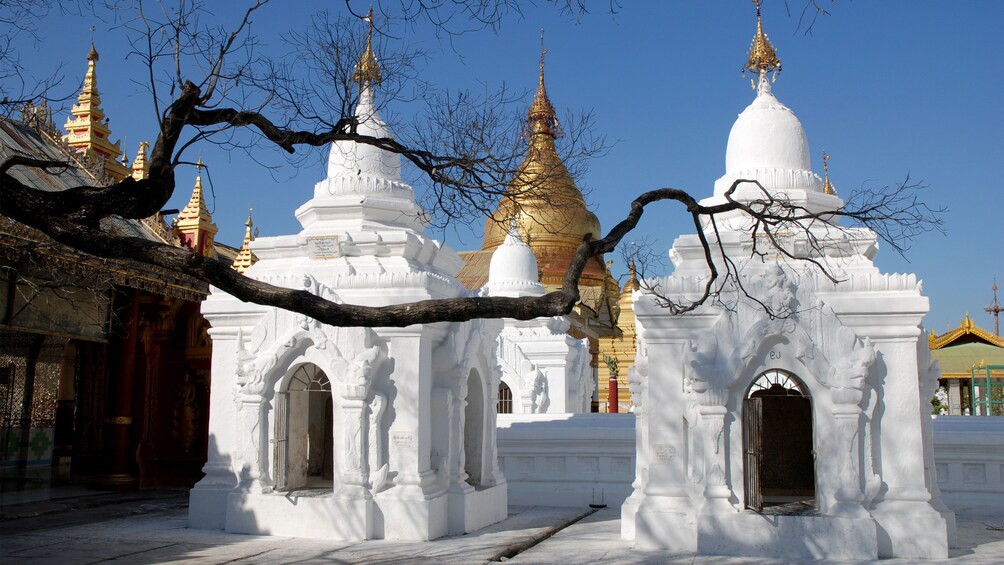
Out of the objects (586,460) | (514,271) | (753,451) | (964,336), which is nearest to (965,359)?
(964,336)

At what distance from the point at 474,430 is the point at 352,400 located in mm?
2339

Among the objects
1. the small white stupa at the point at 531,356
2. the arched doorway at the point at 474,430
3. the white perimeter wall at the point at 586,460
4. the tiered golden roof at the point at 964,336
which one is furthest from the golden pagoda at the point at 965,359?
the arched doorway at the point at 474,430

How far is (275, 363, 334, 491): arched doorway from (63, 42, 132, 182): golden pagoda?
281 inches

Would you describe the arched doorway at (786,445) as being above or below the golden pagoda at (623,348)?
below

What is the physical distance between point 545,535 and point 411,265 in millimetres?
3571

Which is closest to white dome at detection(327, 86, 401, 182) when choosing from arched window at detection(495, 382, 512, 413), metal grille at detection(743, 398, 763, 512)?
metal grille at detection(743, 398, 763, 512)

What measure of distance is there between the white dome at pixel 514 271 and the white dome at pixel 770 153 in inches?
374

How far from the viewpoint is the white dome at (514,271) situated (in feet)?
70.6

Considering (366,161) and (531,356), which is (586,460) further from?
(531,356)

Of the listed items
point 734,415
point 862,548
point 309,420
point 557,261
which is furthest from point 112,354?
point 557,261

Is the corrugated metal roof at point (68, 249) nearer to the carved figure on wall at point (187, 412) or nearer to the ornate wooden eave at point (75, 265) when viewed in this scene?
the ornate wooden eave at point (75, 265)

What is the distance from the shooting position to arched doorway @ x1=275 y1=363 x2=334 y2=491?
1069 centimetres

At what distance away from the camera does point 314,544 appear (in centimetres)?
966

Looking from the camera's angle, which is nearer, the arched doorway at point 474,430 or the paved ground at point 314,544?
the paved ground at point 314,544
